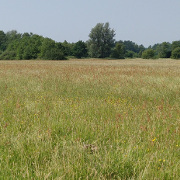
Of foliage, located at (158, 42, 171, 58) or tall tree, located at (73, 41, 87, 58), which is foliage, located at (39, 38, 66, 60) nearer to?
tall tree, located at (73, 41, 87, 58)

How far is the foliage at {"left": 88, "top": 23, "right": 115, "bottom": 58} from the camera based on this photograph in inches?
2344

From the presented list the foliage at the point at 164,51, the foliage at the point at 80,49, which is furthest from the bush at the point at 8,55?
the foliage at the point at 164,51

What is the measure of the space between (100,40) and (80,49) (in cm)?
743

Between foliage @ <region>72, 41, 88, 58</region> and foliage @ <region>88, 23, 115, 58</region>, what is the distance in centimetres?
396

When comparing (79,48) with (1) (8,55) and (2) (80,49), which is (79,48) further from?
(1) (8,55)

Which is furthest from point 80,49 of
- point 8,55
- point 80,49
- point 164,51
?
point 164,51

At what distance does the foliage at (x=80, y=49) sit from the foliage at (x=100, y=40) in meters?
3.96

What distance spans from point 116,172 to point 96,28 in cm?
6155

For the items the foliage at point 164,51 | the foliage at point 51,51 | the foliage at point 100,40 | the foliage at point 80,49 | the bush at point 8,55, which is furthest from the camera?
the foliage at point 164,51

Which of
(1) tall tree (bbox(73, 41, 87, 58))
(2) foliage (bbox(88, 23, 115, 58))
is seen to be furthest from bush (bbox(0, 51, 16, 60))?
(2) foliage (bbox(88, 23, 115, 58))

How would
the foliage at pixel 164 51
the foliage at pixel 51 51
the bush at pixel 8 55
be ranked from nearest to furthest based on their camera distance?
the foliage at pixel 51 51 < the bush at pixel 8 55 < the foliage at pixel 164 51

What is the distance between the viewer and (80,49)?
63.3 meters

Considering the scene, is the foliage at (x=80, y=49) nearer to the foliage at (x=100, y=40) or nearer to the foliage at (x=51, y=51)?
the foliage at (x=100, y=40)

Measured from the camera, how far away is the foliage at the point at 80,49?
2456 inches
